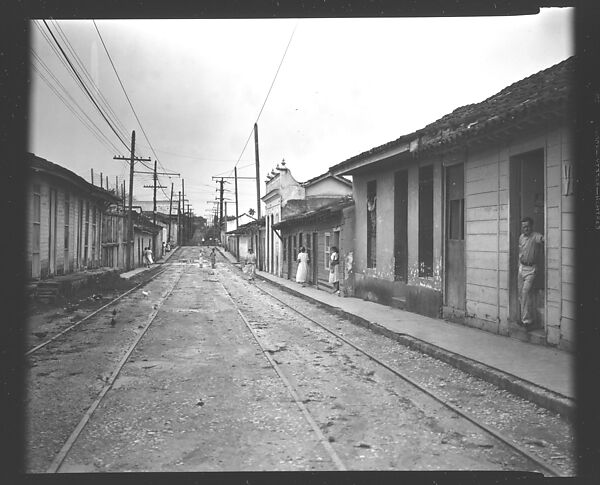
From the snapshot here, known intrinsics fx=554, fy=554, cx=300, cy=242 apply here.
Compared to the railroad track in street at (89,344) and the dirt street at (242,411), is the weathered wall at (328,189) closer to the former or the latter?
the railroad track in street at (89,344)

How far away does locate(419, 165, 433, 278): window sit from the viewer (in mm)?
13297

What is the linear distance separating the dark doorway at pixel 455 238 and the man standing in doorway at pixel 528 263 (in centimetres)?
232

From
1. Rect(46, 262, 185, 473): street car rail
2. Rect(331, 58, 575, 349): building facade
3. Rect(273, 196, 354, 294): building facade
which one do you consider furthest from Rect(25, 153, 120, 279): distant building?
Rect(331, 58, 575, 349): building facade

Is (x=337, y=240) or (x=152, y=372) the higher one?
(x=337, y=240)

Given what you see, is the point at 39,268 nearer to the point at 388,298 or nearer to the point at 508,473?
the point at 388,298

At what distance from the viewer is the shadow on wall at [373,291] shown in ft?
51.0

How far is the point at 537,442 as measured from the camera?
480 cm

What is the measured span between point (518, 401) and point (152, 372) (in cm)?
452

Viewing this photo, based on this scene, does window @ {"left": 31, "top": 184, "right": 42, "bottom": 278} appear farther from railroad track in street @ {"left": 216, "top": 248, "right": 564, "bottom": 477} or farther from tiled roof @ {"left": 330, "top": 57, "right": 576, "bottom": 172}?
tiled roof @ {"left": 330, "top": 57, "right": 576, "bottom": 172}

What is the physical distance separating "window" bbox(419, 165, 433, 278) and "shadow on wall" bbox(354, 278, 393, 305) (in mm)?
2180

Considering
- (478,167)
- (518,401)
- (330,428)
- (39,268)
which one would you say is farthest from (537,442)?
(39,268)

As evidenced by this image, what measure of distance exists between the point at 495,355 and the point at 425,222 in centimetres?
587

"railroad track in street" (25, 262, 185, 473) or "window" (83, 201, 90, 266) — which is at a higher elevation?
"window" (83, 201, 90, 266)

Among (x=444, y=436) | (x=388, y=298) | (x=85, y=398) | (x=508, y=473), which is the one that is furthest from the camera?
(x=388, y=298)
